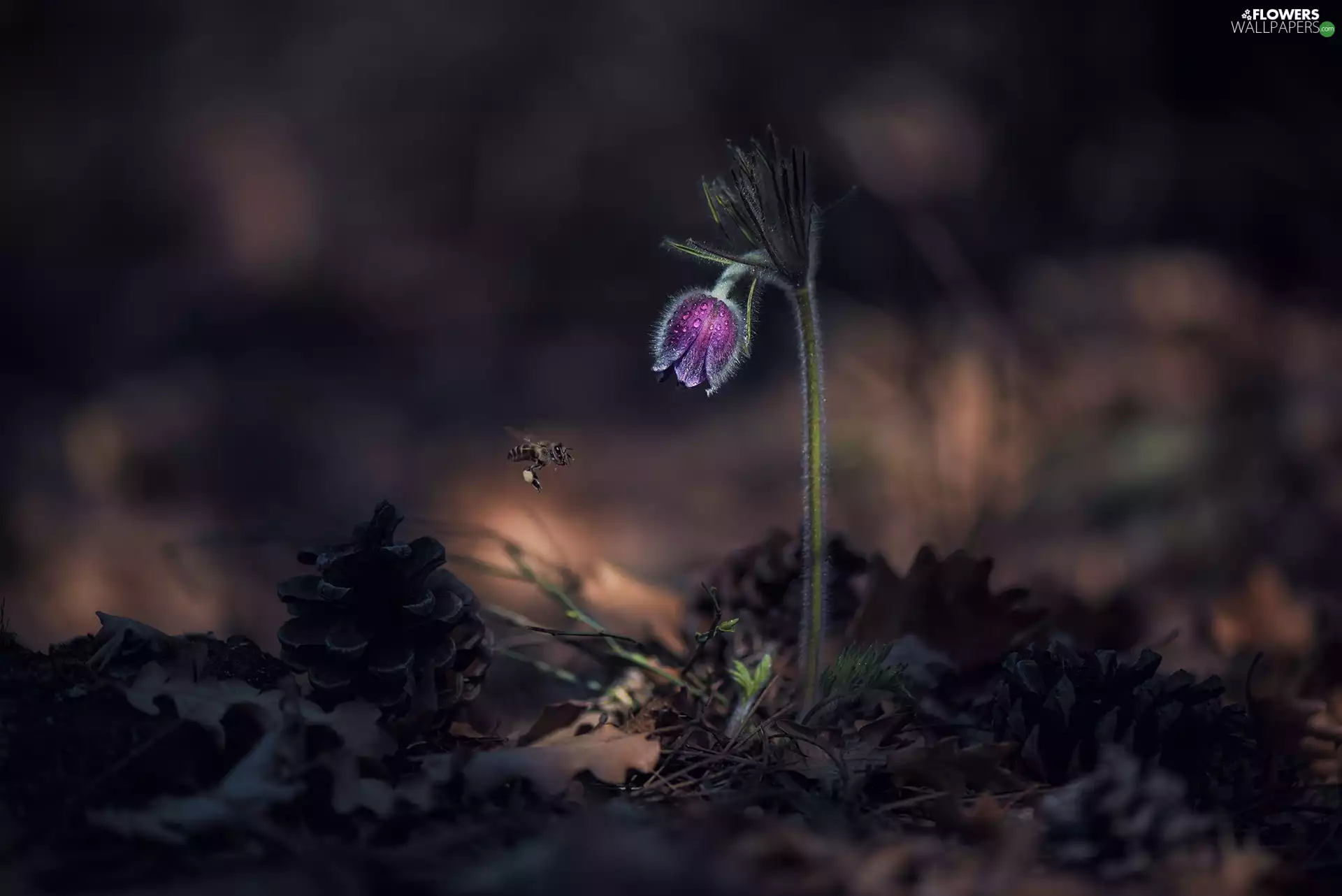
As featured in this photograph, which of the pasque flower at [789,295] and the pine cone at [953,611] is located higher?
the pasque flower at [789,295]

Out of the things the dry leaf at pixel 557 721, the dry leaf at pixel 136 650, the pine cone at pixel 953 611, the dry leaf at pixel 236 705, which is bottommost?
the dry leaf at pixel 557 721

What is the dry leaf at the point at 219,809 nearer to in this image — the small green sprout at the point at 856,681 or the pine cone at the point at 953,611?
the small green sprout at the point at 856,681

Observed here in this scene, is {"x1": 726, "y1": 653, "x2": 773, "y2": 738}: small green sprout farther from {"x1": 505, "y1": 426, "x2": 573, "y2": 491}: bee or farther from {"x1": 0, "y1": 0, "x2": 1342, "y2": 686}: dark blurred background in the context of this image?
{"x1": 0, "y1": 0, "x2": 1342, "y2": 686}: dark blurred background

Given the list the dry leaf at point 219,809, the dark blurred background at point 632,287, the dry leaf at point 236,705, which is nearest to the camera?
the dry leaf at point 219,809

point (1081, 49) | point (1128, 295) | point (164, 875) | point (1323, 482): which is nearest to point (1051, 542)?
point (1323, 482)

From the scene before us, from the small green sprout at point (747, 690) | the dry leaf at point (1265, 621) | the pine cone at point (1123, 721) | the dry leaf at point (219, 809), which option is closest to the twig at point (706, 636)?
the small green sprout at point (747, 690)

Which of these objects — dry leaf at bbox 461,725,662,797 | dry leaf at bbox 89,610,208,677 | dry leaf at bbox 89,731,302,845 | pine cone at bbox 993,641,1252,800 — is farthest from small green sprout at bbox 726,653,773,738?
dry leaf at bbox 89,610,208,677

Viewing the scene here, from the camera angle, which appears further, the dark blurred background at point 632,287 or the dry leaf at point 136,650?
the dark blurred background at point 632,287
